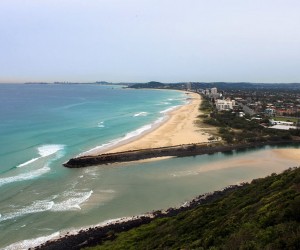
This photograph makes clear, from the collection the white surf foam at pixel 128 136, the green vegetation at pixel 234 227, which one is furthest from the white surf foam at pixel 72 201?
the white surf foam at pixel 128 136

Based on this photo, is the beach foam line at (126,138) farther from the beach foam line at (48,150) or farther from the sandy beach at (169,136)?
the beach foam line at (48,150)

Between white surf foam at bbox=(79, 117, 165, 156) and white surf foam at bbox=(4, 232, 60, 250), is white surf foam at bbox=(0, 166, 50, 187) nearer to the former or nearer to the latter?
white surf foam at bbox=(79, 117, 165, 156)

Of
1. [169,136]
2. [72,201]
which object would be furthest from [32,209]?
[169,136]

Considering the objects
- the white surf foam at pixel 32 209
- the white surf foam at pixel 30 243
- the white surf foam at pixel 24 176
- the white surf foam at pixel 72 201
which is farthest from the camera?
the white surf foam at pixel 24 176

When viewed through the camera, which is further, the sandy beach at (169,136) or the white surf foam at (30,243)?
the sandy beach at (169,136)

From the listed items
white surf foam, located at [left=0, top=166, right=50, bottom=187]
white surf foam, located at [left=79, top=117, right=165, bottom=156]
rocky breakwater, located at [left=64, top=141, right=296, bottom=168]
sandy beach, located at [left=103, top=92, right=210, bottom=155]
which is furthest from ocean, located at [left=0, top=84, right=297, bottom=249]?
sandy beach, located at [left=103, top=92, right=210, bottom=155]

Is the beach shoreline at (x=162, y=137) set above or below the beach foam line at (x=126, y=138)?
above

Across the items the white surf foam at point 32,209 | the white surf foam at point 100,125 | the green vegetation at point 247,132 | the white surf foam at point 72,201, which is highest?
the green vegetation at point 247,132
